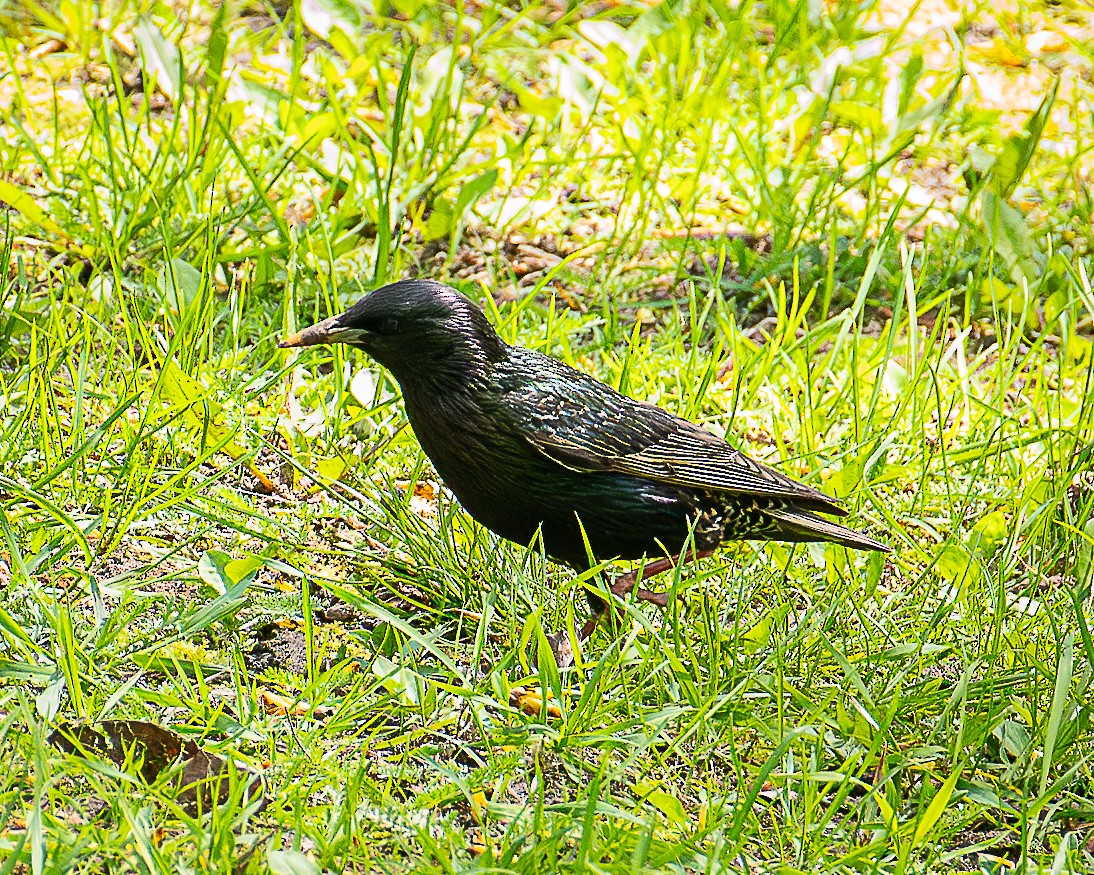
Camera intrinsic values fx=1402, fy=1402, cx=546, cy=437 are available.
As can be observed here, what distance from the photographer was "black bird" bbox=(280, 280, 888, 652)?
12.0ft

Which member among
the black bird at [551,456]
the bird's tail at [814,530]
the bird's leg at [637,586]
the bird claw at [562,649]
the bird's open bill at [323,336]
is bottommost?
the bird claw at [562,649]

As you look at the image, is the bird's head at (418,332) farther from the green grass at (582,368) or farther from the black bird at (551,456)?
the green grass at (582,368)

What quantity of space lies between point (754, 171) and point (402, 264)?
1.51 metres

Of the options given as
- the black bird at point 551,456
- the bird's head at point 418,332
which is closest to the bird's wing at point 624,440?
the black bird at point 551,456

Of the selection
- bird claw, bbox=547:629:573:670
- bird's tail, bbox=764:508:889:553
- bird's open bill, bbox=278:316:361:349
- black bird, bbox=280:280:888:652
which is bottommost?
bird claw, bbox=547:629:573:670

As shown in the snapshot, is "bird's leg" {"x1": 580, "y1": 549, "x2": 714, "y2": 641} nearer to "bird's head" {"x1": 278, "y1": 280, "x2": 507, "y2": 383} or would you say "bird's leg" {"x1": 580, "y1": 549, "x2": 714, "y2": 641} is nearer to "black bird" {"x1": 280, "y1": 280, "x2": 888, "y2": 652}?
"black bird" {"x1": 280, "y1": 280, "x2": 888, "y2": 652}

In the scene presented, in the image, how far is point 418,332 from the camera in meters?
3.67

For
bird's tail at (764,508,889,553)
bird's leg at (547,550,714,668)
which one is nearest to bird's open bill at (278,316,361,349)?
bird's leg at (547,550,714,668)

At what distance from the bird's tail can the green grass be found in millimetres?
111

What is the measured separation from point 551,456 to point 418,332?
0.48 meters

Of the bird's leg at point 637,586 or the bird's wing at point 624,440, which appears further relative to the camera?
the bird's leg at point 637,586

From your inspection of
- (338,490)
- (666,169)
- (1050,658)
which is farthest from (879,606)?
(666,169)

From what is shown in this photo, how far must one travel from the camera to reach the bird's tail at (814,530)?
3877mm

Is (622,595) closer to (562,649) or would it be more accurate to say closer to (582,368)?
(562,649)
